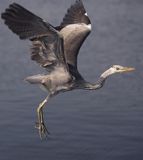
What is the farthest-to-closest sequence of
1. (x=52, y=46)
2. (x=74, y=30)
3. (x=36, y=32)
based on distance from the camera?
(x=74, y=30) → (x=52, y=46) → (x=36, y=32)

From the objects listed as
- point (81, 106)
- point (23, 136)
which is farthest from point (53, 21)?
point (23, 136)

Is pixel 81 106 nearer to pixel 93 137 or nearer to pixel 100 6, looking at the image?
pixel 93 137

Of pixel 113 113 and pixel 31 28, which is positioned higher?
pixel 31 28

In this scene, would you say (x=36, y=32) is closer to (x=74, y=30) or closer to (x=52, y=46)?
(x=52, y=46)

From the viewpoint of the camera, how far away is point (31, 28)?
15.6 m

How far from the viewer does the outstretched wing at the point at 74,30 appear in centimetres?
1833

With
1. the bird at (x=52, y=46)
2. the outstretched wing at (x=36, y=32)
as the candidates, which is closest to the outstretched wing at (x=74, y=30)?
the bird at (x=52, y=46)

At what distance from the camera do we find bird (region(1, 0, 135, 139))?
50.8 feet

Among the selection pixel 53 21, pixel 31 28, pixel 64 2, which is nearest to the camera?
pixel 31 28

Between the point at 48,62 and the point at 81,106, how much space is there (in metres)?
5.94

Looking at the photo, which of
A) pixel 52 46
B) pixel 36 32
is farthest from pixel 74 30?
pixel 36 32

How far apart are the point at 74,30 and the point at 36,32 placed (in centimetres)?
302

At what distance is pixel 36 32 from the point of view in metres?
15.8

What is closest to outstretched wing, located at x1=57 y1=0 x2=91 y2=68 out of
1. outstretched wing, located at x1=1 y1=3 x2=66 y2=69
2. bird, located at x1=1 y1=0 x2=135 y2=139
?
bird, located at x1=1 y1=0 x2=135 y2=139
